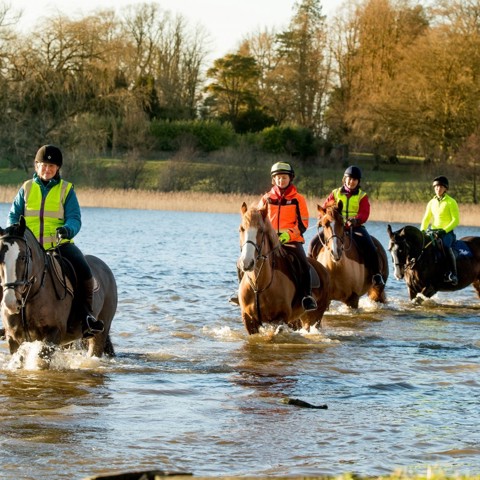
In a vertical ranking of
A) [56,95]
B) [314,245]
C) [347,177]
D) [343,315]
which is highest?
[56,95]

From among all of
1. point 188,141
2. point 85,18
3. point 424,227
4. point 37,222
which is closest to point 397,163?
point 188,141

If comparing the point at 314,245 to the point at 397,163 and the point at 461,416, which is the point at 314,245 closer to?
the point at 461,416

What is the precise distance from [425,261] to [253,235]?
7390mm

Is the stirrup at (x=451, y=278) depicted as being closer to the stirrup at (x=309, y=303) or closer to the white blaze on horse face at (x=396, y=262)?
the white blaze on horse face at (x=396, y=262)

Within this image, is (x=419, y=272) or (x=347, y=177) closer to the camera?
(x=347, y=177)

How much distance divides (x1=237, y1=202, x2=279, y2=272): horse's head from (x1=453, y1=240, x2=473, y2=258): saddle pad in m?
7.52

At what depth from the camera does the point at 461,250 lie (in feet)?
61.3

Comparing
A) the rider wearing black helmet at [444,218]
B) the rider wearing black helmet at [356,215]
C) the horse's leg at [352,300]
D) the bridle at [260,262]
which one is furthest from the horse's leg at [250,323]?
the rider wearing black helmet at [444,218]

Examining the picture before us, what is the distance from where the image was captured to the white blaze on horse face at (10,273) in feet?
29.6

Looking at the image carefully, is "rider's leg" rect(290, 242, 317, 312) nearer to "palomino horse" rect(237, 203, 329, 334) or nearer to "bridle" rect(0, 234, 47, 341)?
"palomino horse" rect(237, 203, 329, 334)

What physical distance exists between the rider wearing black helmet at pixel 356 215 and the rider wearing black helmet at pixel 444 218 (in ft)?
6.96

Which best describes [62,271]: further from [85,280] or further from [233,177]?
[233,177]

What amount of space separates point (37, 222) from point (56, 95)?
4309 cm

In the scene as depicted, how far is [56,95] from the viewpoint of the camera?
51812 mm
